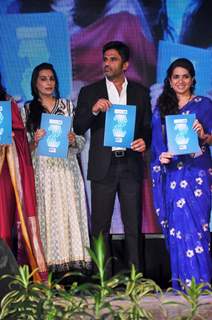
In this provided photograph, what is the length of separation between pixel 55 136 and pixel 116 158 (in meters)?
0.42

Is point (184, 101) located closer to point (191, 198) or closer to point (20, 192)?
point (191, 198)

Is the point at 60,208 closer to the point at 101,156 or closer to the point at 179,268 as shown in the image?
the point at 101,156

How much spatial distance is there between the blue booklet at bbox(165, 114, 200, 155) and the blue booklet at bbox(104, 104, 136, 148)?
0.79ft

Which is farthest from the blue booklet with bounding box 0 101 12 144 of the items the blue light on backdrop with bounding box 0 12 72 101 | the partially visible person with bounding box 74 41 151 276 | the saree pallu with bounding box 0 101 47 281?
the blue light on backdrop with bounding box 0 12 72 101

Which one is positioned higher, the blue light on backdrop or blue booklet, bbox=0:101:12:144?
the blue light on backdrop

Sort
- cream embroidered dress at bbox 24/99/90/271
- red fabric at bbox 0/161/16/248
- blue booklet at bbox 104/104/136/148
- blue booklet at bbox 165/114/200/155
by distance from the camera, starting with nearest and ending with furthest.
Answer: blue booklet at bbox 165/114/200/155
blue booklet at bbox 104/104/136/148
red fabric at bbox 0/161/16/248
cream embroidered dress at bbox 24/99/90/271

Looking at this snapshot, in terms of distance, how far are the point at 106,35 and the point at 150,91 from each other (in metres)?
0.50

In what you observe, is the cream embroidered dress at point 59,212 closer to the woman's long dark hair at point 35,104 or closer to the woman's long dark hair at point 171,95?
the woman's long dark hair at point 35,104

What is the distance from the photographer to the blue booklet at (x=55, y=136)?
515cm

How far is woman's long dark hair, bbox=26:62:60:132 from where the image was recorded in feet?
17.7

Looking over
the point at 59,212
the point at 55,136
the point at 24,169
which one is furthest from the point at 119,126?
the point at 59,212

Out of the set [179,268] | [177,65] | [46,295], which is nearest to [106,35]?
[177,65]

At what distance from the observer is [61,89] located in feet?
18.8

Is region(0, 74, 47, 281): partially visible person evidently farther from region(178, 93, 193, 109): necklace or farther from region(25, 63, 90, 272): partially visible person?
region(178, 93, 193, 109): necklace
